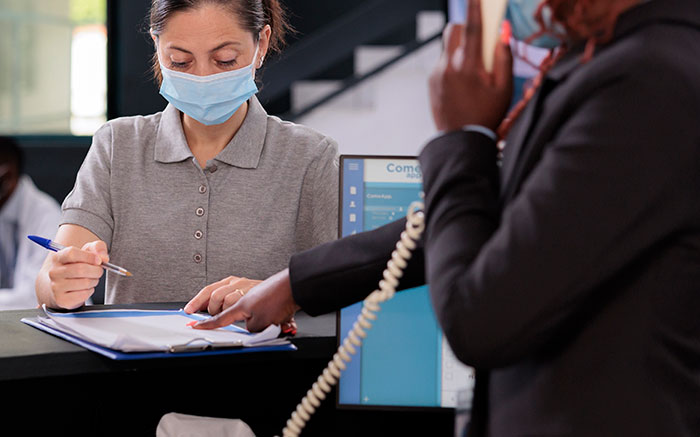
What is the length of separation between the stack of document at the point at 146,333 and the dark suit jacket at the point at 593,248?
0.41 meters

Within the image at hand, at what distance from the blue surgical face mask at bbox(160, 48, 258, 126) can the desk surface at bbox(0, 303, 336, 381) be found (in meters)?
0.74

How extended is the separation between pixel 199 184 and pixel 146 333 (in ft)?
2.33

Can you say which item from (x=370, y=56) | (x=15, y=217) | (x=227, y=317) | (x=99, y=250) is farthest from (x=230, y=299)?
(x=370, y=56)

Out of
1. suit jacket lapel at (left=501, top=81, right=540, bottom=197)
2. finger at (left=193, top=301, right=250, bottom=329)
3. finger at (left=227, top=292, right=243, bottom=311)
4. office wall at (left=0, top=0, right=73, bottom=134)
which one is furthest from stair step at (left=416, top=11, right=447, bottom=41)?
suit jacket lapel at (left=501, top=81, right=540, bottom=197)

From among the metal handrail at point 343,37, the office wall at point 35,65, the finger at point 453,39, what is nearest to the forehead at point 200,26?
the finger at point 453,39

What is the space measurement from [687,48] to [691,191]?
0.12m

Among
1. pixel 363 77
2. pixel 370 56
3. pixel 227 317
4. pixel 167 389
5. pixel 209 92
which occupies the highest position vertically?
pixel 370 56

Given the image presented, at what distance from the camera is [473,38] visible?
29.1 inches

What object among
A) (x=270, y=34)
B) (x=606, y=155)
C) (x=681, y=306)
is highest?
(x=270, y=34)

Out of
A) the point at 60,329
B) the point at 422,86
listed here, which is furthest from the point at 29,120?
the point at 60,329

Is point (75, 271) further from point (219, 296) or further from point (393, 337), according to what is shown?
point (393, 337)

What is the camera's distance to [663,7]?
0.66 metres

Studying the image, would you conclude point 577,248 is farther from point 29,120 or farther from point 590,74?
point 29,120

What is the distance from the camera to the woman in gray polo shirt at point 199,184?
66.4 inches
